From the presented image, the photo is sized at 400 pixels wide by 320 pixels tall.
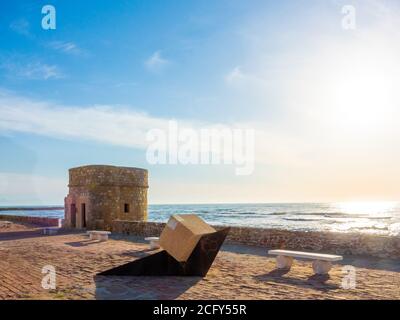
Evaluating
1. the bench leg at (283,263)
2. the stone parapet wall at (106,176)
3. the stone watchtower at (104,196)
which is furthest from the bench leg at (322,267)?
the stone parapet wall at (106,176)

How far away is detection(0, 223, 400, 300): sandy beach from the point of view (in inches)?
221

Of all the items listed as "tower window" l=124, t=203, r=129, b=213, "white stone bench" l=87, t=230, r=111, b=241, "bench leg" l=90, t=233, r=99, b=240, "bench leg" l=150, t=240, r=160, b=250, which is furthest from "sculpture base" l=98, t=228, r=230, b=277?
"tower window" l=124, t=203, r=129, b=213

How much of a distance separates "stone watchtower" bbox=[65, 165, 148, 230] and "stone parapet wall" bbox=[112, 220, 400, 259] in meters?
8.77

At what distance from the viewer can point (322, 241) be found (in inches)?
392

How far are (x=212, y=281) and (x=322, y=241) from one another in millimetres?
4541

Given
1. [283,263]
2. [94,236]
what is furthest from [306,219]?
[283,263]

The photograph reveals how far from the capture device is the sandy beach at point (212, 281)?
Answer: 560 cm

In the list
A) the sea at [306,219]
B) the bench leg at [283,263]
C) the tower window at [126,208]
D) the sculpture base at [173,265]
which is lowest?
the sea at [306,219]

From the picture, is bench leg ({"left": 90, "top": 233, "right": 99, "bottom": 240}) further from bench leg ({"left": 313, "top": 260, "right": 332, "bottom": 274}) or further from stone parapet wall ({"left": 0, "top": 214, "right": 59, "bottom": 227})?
bench leg ({"left": 313, "top": 260, "right": 332, "bottom": 274})

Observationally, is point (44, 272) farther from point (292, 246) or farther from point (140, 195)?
point (140, 195)

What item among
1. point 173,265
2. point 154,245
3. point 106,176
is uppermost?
point 106,176

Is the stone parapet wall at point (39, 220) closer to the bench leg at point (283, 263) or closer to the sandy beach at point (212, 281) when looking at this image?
the sandy beach at point (212, 281)

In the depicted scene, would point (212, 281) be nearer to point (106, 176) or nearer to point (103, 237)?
point (103, 237)

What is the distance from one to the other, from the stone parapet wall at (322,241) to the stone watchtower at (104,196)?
28.8 ft
